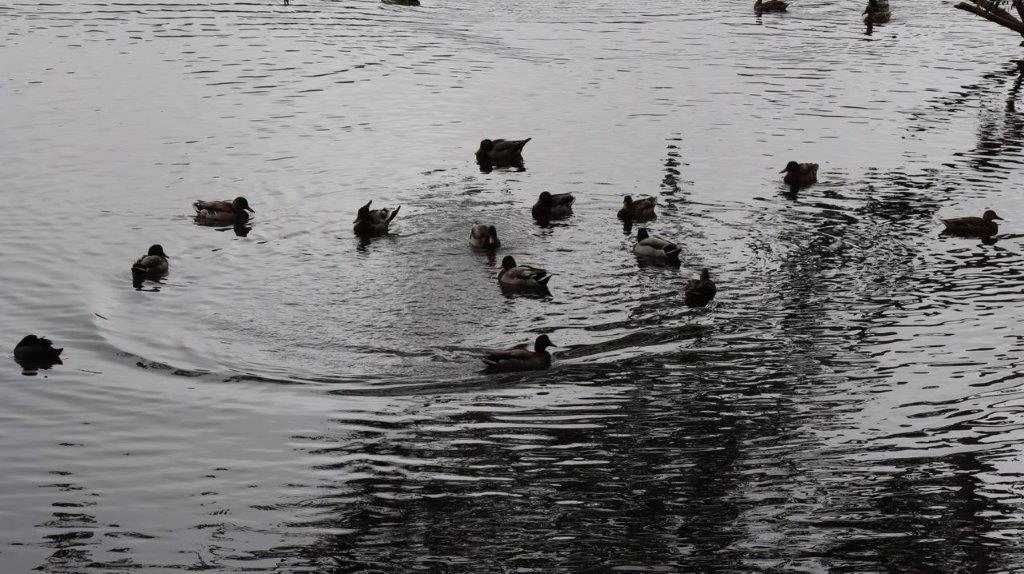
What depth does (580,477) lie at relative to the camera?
1220cm

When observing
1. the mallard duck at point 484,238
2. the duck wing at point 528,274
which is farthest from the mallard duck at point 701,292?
the mallard duck at point 484,238

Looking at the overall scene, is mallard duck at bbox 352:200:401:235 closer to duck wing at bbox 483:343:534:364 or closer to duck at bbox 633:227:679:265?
duck at bbox 633:227:679:265

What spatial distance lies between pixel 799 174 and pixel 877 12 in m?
22.2

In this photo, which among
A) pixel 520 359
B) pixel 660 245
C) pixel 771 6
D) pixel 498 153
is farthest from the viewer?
pixel 771 6

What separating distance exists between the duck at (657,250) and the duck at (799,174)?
510cm

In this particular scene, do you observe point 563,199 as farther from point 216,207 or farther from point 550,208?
point 216,207

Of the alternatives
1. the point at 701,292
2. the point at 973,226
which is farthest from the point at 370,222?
the point at 973,226

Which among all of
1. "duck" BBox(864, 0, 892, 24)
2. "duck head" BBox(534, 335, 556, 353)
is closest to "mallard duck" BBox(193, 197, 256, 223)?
"duck head" BBox(534, 335, 556, 353)

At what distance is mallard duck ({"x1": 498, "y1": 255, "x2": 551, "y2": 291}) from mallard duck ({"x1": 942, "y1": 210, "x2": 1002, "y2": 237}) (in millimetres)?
7384

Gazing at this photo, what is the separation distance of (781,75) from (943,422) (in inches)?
905

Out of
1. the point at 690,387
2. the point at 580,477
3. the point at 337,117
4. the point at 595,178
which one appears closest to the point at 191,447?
the point at 580,477

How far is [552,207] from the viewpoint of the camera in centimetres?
2178

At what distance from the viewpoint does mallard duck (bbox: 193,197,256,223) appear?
21547mm

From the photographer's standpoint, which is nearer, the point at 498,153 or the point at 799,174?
the point at 799,174
